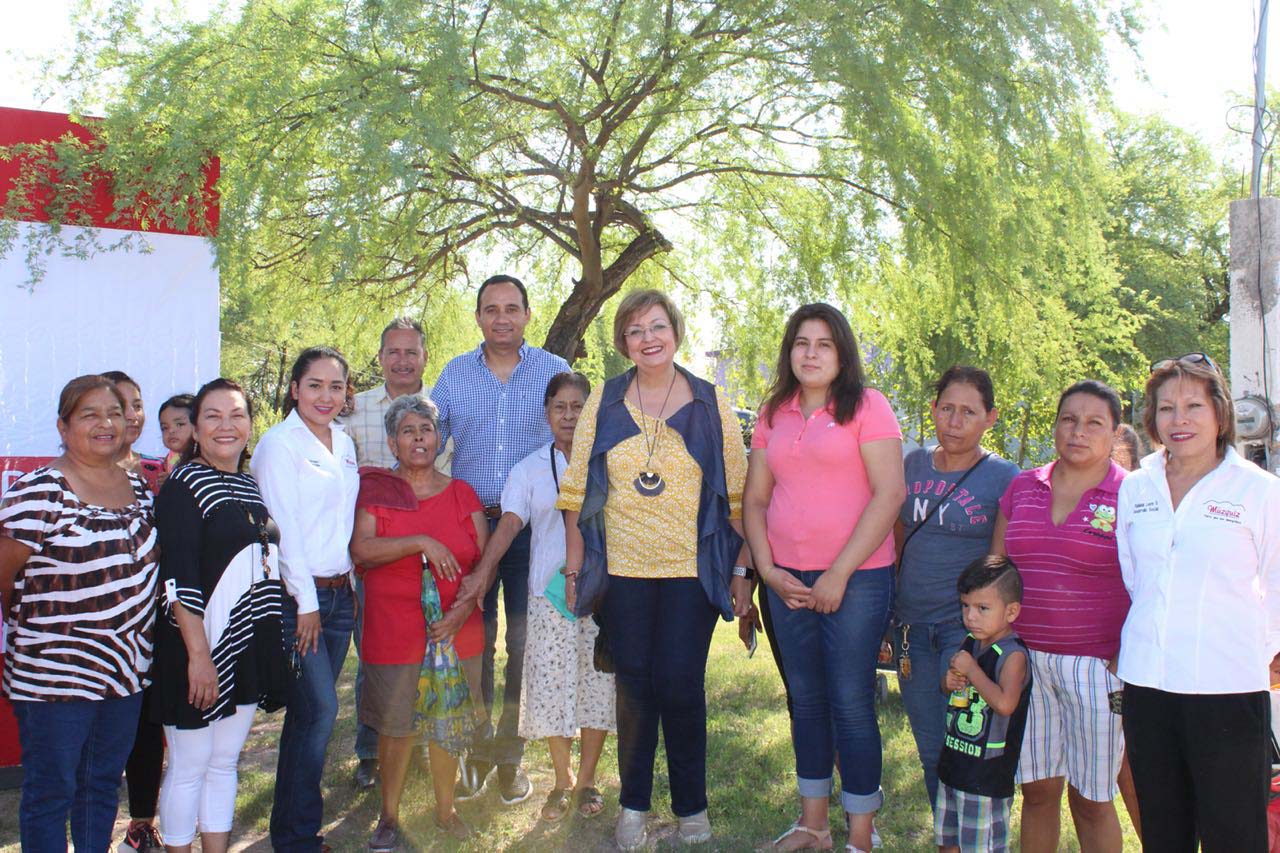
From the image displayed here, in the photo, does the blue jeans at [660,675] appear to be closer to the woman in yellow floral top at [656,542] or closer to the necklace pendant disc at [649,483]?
the woman in yellow floral top at [656,542]

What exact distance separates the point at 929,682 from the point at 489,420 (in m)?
2.32

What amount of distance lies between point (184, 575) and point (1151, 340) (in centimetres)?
2185

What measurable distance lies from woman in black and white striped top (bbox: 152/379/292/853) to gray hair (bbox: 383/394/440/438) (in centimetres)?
68

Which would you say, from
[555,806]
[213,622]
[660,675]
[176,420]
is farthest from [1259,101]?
[176,420]

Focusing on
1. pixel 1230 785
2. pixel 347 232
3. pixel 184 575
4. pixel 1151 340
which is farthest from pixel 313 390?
pixel 1151 340

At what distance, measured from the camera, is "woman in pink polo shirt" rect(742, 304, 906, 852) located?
3619 millimetres

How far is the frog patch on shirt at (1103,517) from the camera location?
3.29 m

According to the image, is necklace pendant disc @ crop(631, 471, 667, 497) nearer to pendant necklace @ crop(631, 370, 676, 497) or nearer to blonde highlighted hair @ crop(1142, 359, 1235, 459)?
pendant necklace @ crop(631, 370, 676, 497)

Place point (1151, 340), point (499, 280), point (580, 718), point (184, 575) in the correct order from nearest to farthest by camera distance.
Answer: point (184, 575) < point (580, 718) < point (499, 280) < point (1151, 340)

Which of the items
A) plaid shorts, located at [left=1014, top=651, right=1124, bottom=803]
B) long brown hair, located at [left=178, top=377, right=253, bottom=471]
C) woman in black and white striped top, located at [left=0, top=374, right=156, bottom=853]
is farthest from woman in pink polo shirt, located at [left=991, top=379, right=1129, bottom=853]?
woman in black and white striped top, located at [left=0, top=374, right=156, bottom=853]

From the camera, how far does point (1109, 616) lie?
10.7ft

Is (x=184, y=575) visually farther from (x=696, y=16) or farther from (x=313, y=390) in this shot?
(x=696, y=16)

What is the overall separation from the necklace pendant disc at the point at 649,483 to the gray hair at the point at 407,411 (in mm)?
921

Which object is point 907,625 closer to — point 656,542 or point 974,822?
point 974,822
